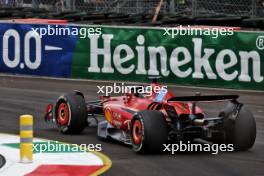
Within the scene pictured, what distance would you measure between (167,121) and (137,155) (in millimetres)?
677

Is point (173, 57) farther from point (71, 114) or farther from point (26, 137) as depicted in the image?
point (26, 137)

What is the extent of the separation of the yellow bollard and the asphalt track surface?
1.11m

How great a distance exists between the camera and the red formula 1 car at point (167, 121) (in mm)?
10570

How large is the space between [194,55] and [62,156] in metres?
9.38

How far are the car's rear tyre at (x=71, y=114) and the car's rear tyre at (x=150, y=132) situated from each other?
1.70 meters

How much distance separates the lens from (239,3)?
22797 mm

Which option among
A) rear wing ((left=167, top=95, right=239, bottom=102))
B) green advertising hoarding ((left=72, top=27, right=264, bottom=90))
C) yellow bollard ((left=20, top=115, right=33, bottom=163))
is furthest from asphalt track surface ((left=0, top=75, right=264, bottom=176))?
yellow bollard ((left=20, top=115, right=33, bottom=163))

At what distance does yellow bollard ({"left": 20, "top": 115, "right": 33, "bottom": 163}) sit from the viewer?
960 centimetres

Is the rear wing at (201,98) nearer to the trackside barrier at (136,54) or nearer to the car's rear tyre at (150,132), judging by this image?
the car's rear tyre at (150,132)

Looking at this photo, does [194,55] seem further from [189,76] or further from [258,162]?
[258,162]

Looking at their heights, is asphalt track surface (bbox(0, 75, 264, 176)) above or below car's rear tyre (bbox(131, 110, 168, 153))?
below

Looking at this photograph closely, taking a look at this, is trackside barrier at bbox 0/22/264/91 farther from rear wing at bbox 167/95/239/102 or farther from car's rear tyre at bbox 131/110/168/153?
car's rear tyre at bbox 131/110/168/153

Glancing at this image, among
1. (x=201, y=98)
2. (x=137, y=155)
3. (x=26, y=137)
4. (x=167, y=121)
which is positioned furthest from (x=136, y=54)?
(x=26, y=137)

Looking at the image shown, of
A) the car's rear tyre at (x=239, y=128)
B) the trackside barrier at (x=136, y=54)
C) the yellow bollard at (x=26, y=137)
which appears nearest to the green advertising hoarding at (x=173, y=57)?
→ the trackside barrier at (x=136, y=54)
